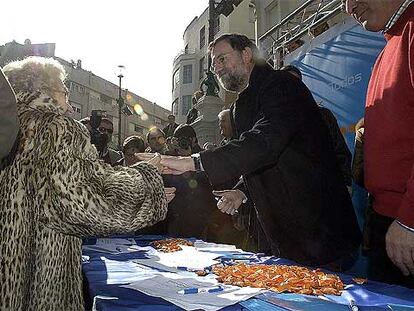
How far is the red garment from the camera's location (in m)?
→ 2.01

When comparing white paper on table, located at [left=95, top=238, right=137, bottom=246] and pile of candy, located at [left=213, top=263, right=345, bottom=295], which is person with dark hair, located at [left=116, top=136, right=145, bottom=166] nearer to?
white paper on table, located at [left=95, top=238, right=137, bottom=246]

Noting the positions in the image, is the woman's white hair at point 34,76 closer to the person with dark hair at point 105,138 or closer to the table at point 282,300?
the table at point 282,300

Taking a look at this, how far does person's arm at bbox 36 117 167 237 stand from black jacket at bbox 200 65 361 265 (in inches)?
27.6

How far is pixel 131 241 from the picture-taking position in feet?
11.9

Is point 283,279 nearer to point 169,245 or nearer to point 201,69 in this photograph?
point 169,245

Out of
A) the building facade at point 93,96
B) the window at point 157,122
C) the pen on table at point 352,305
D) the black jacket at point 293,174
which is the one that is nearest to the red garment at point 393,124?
the black jacket at point 293,174

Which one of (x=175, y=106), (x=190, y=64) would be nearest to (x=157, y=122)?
(x=175, y=106)

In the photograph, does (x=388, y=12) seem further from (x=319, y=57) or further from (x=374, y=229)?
(x=319, y=57)

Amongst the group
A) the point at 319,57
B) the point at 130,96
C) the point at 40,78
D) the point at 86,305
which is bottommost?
the point at 86,305

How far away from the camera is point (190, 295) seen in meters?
Result: 1.59

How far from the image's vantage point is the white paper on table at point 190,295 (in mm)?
1464

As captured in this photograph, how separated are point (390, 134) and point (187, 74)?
38008mm

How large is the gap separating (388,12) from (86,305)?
2.30 metres

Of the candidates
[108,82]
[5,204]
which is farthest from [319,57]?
[108,82]
